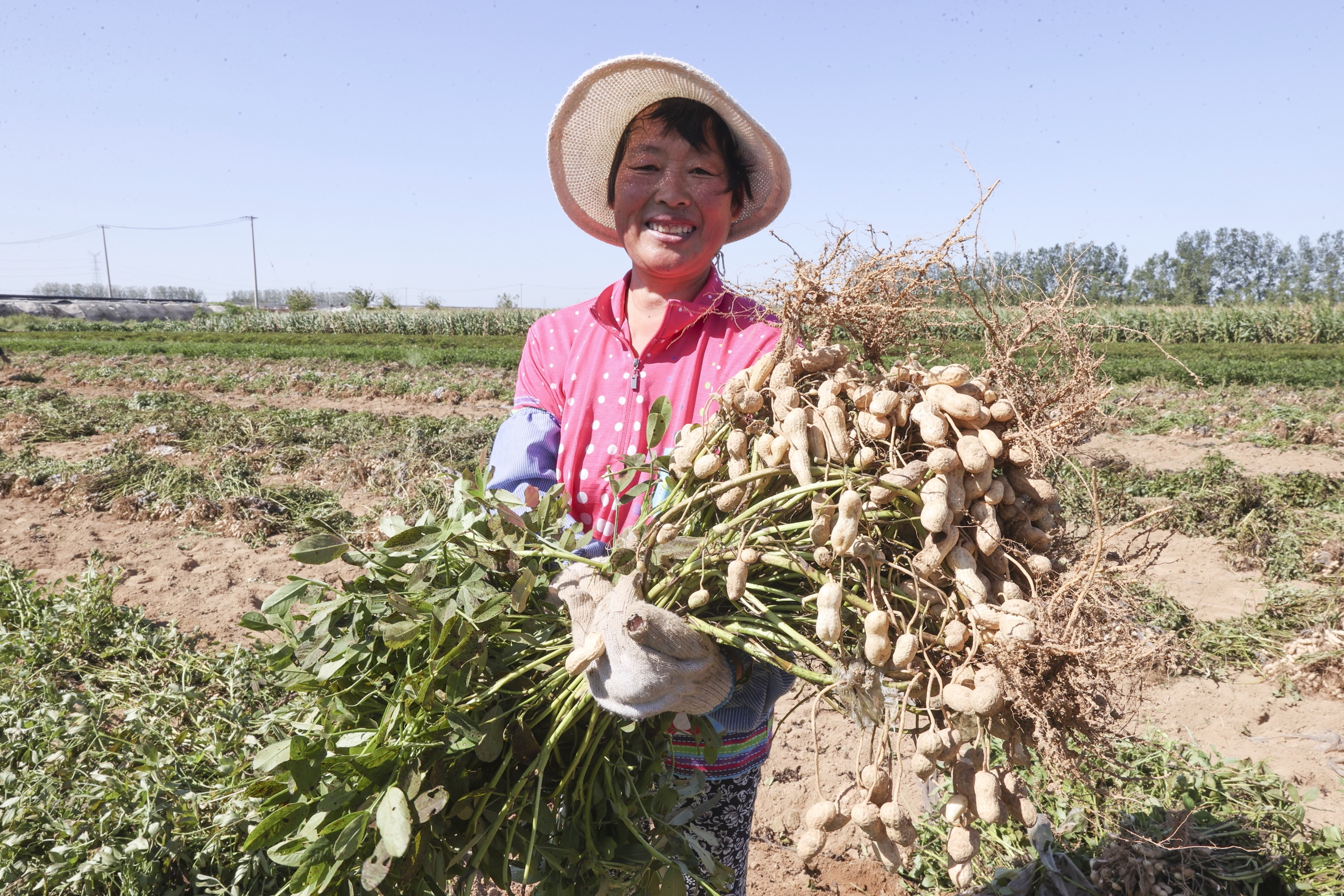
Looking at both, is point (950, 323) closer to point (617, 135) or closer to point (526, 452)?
point (526, 452)

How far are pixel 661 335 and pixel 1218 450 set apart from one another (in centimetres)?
742

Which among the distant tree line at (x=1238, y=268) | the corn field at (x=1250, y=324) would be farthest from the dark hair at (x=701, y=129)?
the distant tree line at (x=1238, y=268)

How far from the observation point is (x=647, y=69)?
5.79 feet

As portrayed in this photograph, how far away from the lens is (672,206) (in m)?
1.67

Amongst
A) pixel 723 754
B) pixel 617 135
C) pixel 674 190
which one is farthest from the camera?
pixel 617 135

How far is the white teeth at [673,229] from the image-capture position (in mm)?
1675

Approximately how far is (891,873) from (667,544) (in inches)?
77.9

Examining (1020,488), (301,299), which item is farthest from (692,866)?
(301,299)

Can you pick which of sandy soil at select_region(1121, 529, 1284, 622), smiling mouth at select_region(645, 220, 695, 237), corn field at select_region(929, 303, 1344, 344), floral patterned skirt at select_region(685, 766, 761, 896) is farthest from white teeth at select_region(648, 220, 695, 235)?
corn field at select_region(929, 303, 1344, 344)

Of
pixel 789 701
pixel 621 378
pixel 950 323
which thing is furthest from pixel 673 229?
pixel 789 701

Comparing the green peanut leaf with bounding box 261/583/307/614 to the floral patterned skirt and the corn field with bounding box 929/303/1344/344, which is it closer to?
the floral patterned skirt

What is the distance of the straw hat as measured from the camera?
1.73m

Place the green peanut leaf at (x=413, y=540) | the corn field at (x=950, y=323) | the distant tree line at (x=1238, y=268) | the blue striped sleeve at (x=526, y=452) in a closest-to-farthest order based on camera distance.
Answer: the green peanut leaf at (x=413, y=540) → the blue striped sleeve at (x=526, y=452) → the corn field at (x=950, y=323) → the distant tree line at (x=1238, y=268)

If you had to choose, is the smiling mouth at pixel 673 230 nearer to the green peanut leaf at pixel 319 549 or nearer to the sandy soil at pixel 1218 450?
the green peanut leaf at pixel 319 549
